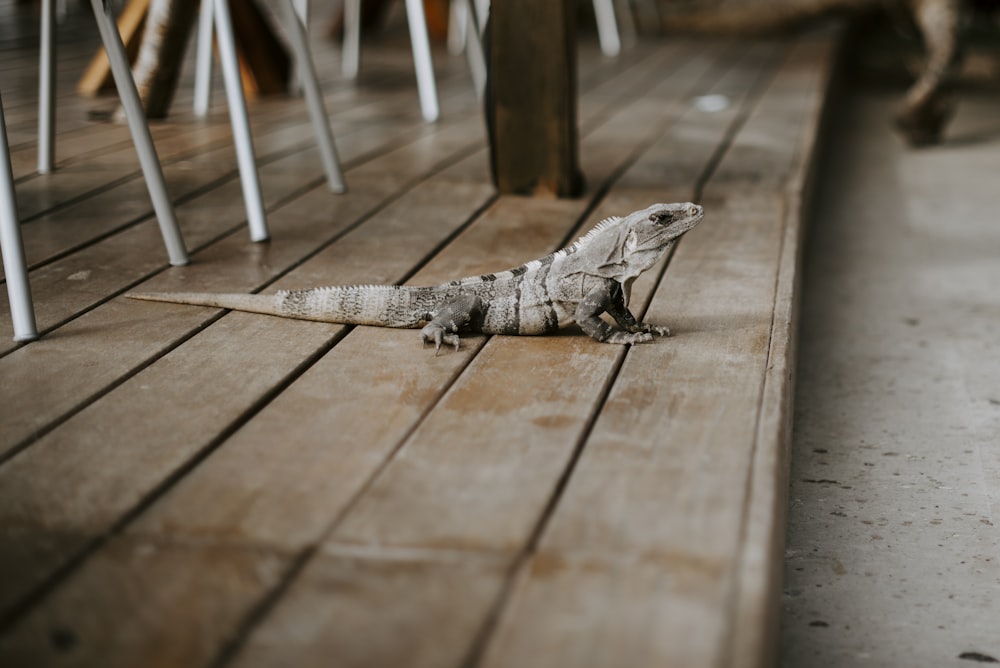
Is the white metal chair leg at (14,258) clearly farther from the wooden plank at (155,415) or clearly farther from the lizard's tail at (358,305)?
the lizard's tail at (358,305)

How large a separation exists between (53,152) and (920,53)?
261 inches

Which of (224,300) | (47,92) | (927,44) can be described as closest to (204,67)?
(47,92)

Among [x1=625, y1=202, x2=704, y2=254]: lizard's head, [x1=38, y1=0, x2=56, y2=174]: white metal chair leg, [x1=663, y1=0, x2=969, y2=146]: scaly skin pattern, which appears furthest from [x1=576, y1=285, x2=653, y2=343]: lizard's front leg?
[x1=663, y1=0, x2=969, y2=146]: scaly skin pattern

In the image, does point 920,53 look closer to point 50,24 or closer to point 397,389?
point 50,24

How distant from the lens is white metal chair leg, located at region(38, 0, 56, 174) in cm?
316

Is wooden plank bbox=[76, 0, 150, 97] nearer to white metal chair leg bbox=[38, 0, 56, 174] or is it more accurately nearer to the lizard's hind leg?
white metal chair leg bbox=[38, 0, 56, 174]

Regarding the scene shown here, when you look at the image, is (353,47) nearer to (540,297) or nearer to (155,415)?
(540,297)

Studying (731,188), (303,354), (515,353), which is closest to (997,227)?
(731,188)

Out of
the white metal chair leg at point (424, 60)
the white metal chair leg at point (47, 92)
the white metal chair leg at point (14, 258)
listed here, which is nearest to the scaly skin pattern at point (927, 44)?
the white metal chair leg at point (424, 60)

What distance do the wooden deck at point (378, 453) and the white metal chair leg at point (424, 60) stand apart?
1.30 metres

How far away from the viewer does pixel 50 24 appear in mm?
3158

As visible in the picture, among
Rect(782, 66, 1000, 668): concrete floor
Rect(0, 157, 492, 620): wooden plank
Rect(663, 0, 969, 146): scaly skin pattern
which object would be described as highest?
Rect(0, 157, 492, 620): wooden plank

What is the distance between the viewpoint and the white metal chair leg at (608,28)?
650 centimetres

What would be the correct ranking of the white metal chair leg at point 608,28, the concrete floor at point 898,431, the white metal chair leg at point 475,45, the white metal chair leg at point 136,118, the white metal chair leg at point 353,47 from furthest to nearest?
the white metal chair leg at point 608,28, the white metal chair leg at point 353,47, the white metal chair leg at point 475,45, the white metal chair leg at point 136,118, the concrete floor at point 898,431
